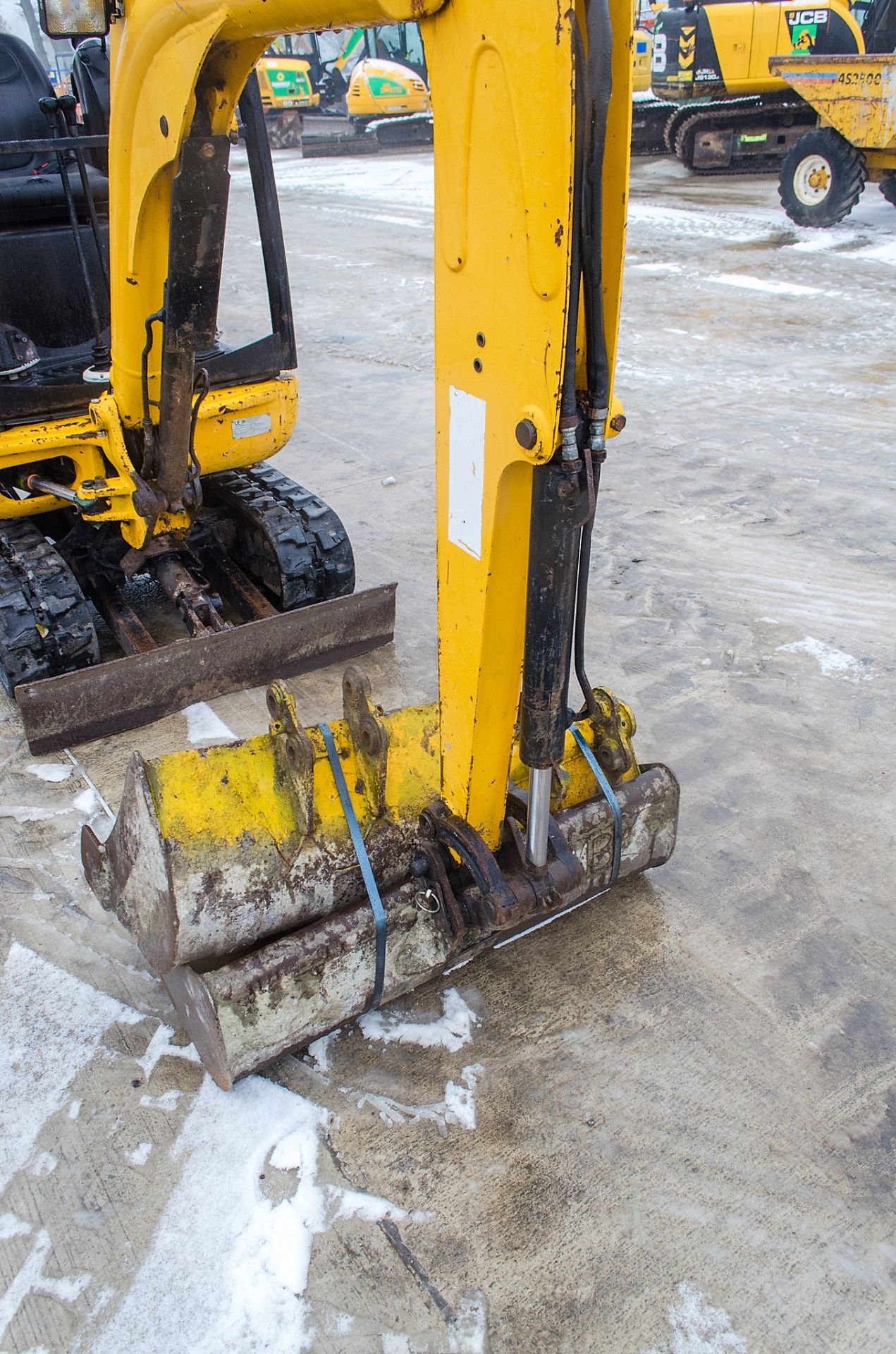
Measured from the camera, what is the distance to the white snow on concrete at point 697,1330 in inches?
77.7

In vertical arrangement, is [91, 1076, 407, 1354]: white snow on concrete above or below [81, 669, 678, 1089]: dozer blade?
below

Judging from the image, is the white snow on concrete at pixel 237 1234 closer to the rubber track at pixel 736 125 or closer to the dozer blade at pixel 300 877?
the dozer blade at pixel 300 877

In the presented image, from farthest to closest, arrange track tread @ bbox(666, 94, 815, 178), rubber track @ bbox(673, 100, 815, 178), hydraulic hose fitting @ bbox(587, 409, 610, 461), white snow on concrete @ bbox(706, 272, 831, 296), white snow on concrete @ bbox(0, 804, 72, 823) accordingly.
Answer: rubber track @ bbox(673, 100, 815, 178) < track tread @ bbox(666, 94, 815, 178) < white snow on concrete @ bbox(706, 272, 831, 296) < white snow on concrete @ bbox(0, 804, 72, 823) < hydraulic hose fitting @ bbox(587, 409, 610, 461)

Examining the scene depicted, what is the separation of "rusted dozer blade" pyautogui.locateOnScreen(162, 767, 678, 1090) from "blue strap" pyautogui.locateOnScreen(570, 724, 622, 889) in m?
0.13

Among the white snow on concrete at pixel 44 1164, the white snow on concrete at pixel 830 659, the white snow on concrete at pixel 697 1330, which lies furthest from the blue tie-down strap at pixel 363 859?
the white snow on concrete at pixel 830 659

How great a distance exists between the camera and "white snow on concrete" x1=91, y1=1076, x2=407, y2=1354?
200cm

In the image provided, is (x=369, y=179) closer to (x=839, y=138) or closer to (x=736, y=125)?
(x=736, y=125)

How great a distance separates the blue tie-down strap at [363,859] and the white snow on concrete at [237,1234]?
13.4 inches

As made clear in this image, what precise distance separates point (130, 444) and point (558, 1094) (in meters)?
2.73

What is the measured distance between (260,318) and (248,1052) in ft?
28.3

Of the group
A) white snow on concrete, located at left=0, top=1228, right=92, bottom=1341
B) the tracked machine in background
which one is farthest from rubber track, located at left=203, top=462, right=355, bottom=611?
white snow on concrete, located at left=0, top=1228, right=92, bottom=1341

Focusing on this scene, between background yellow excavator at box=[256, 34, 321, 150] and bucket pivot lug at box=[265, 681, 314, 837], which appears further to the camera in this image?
background yellow excavator at box=[256, 34, 321, 150]

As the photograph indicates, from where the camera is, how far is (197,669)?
395 cm

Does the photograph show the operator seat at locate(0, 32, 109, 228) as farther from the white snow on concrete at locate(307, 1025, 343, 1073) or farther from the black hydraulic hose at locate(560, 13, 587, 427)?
the white snow on concrete at locate(307, 1025, 343, 1073)
